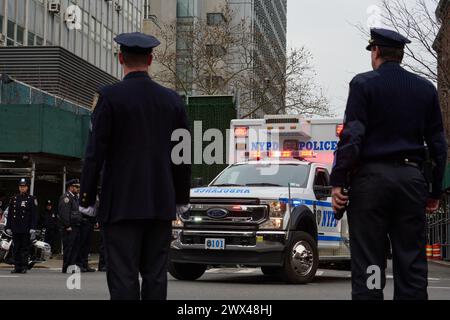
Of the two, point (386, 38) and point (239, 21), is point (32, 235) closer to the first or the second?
point (386, 38)

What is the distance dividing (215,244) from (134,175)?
26.1 feet

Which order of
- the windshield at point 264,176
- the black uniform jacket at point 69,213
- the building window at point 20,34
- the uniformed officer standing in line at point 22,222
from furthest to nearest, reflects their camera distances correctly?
the building window at point 20,34, the black uniform jacket at point 69,213, the uniformed officer standing in line at point 22,222, the windshield at point 264,176

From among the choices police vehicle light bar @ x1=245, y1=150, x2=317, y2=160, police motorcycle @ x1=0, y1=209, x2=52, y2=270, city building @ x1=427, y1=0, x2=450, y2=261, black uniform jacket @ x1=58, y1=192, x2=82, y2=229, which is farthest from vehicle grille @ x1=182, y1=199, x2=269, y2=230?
city building @ x1=427, y1=0, x2=450, y2=261

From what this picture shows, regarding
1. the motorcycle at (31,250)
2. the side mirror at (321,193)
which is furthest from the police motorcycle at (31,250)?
the side mirror at (321,193)

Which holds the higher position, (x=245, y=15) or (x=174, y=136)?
(x=245, y=15)

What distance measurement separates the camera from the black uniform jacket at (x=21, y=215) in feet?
Result: 56.8

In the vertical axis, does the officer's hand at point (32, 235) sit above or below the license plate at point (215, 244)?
below

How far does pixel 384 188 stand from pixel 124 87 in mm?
1715

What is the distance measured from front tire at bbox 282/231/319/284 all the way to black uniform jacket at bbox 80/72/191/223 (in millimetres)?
7875

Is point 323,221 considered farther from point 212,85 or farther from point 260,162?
point 212,85

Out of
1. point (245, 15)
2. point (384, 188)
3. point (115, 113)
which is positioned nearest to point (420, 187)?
point (384, 188)

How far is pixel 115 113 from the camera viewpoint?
17.3 ft

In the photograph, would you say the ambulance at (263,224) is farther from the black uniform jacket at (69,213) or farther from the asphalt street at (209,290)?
the black uniform jacket at (69,213)

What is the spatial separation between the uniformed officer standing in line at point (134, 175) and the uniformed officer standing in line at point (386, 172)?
3.56 ft
